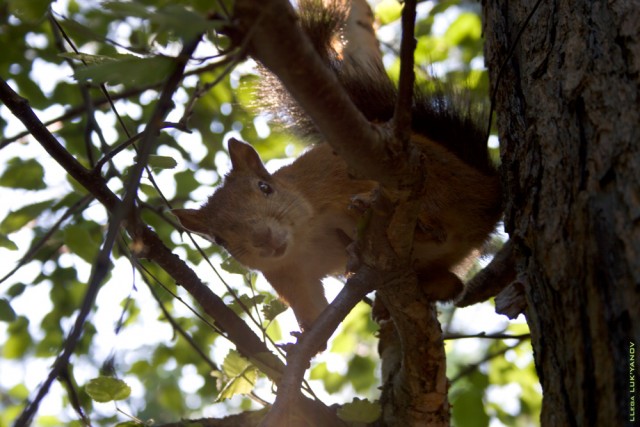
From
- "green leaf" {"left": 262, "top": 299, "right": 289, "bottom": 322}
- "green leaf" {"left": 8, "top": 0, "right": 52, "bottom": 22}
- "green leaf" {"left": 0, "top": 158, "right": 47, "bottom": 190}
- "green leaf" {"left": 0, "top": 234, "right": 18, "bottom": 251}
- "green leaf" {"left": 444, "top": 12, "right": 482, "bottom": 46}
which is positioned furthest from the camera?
"green leaf" {"left": 444, "top": 12, "right": 482, "bottom": 46}

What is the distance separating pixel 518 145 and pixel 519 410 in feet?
8.97

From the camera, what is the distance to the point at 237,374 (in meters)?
2.14

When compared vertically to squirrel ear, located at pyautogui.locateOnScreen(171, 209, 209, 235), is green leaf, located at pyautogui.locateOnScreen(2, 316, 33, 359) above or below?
below

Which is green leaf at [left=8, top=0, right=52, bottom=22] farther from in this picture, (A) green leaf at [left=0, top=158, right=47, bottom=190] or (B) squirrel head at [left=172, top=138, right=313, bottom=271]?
(A) green leaf at [left=0, top=158, right=47, bottom=190]

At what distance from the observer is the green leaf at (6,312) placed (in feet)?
8.19

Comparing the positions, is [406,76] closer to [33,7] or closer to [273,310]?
[33,7]

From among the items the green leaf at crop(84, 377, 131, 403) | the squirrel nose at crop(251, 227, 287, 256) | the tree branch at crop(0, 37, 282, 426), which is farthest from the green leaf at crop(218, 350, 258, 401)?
the squirrel nose at crop(251, 227, 287, 256)

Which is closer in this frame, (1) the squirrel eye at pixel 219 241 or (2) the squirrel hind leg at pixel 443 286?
(2) the squirrel hind leg at pixel 443 286

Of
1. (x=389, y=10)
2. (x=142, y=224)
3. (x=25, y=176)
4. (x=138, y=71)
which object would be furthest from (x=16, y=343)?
(x=138, y=71)

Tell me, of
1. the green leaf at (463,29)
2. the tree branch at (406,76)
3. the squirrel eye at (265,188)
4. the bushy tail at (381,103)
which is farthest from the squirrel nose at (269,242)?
A: the green leaf at (463,29)

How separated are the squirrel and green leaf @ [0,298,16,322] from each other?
A: 2.96ft

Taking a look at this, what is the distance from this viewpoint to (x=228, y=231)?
320 centimetres

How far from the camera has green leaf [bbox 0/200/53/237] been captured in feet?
9.64

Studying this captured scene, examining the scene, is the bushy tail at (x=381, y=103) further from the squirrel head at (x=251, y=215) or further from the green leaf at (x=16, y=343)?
the green leaf at (x=16, y=343)
